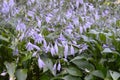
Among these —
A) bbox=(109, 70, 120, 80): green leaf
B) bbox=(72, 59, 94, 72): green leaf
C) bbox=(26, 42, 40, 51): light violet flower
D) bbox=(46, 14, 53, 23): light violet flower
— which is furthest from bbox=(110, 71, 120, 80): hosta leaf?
bbox=(46, 14, 53, 23): light violet flower

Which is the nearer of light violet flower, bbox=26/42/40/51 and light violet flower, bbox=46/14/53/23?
light violet flower, bbox=26/42/40/51

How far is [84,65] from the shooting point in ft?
9.98

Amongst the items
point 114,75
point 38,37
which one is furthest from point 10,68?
point 114,75

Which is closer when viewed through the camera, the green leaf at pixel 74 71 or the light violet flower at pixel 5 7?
the green leaf at pixel 74 71

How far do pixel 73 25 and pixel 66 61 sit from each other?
590 mm

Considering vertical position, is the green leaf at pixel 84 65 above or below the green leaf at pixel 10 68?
below

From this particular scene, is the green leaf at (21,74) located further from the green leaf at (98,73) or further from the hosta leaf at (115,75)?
the hosta leaf at (115,75)

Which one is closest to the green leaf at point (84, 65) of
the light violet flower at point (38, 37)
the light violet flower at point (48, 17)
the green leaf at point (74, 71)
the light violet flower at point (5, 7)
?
the green leaf at point (74, 71)

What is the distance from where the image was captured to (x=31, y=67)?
3.02 m

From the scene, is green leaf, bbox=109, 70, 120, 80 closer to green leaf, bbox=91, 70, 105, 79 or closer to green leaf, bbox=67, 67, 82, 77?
green leaf, bbox=91, 70, 105, 79

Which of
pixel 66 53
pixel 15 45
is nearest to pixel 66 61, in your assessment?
pixel 66 53

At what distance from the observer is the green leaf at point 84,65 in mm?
3030

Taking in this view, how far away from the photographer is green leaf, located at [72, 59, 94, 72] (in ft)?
9.94

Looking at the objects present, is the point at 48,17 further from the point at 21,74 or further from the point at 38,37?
the point at 21,74
